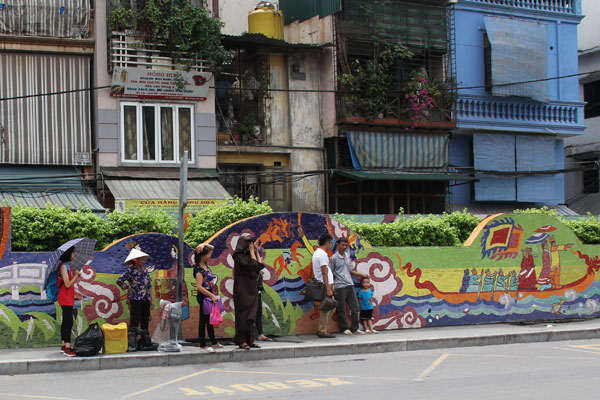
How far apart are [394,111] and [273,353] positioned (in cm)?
1522

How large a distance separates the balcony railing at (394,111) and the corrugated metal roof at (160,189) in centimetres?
496

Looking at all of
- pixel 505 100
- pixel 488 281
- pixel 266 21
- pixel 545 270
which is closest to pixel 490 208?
pixel 505 100

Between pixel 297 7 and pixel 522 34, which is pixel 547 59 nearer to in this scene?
pixel 522 34

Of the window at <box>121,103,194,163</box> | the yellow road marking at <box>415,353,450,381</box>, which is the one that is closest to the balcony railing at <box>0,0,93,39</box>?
the window at <box>121,103,194,163</box>

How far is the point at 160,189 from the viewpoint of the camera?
22188 millimetres

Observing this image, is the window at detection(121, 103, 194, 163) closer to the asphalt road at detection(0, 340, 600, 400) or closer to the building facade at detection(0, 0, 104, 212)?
the building facade at detection(0, 0, 104, 212)

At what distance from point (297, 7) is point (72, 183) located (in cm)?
1003

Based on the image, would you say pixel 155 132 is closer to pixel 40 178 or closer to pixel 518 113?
pixel 40 178

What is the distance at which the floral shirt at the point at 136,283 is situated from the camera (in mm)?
12125

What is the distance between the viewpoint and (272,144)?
25109 millimetres

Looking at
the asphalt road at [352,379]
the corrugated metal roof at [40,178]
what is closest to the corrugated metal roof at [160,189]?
the corrugated metal roof at [40,178]

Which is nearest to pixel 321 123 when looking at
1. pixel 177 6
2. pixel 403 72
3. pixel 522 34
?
pixel 403 72

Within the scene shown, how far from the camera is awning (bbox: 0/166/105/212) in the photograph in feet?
68.3

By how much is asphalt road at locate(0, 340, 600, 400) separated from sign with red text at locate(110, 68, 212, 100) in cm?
1265
